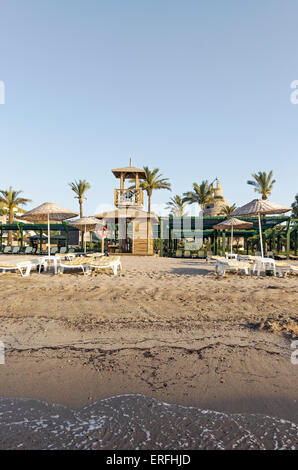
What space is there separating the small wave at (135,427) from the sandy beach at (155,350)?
106 millimetres

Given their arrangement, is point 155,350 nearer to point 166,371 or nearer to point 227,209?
point 166,371

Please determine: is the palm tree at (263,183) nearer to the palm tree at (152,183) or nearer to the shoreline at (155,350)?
the palm tree at (152,183)

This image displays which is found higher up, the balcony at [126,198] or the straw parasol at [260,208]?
the balcony at [126,198]

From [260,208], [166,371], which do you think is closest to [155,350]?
[166,371]

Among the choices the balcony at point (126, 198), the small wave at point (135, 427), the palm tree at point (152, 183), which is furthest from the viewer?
the palm tree at point (152, 183)

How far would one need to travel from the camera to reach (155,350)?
10.8 ft

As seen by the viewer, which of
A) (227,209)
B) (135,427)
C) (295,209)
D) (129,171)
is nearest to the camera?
(135,427)

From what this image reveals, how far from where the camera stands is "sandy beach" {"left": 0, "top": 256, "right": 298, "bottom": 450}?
2.46m

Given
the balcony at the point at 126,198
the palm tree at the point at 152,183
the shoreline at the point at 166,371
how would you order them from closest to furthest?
Result: the shoreline at the point at 166,371, the balcony at the point at 126,198, the palm tree at the point at 152,183

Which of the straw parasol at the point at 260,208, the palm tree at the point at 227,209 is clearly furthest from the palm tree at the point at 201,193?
the straw parasol at the point at 260,208

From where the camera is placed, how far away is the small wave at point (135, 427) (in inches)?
75.0

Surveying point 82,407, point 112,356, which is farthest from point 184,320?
point 82,407

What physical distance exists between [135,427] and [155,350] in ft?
4.09

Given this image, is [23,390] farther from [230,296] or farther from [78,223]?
[78,223]
